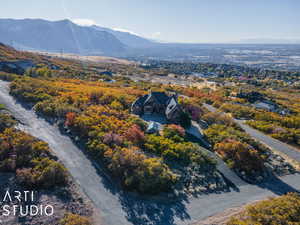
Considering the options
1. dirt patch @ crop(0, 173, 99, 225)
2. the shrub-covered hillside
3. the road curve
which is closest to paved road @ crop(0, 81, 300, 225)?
dirt patch @ crop(0, 173, 99, 225)

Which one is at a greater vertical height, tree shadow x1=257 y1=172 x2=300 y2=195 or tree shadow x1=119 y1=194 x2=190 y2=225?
tree shadow x1=119 y1=194 x2=190 y2=225

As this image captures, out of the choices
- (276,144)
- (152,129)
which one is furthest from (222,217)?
(276,144)

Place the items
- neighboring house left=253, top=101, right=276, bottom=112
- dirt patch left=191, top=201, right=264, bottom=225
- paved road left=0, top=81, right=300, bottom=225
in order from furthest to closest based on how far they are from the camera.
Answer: neighboring house left=253, top=101, right=276, bottom=112 → dirt patch left=191, top=201, right=264, bottom=225 → paved road left=0, top=81, right=300, bottom=225

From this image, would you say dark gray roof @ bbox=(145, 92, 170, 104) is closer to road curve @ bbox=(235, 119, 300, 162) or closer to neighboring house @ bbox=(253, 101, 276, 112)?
road curve @ bbox=(235, 119, 300, 162)

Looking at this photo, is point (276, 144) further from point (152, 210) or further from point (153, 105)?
point (152, 210)

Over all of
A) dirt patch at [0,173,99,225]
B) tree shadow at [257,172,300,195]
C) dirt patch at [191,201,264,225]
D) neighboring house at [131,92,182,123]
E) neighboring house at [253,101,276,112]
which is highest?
neighboring house at [131,92,182,123]

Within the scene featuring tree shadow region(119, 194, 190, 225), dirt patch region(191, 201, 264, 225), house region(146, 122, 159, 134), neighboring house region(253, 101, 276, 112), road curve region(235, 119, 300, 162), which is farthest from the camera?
neighboring house region(253, 101, 276, 112)

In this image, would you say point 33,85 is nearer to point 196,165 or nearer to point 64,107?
point 64,107

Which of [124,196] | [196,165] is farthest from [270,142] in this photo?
[124,196]
